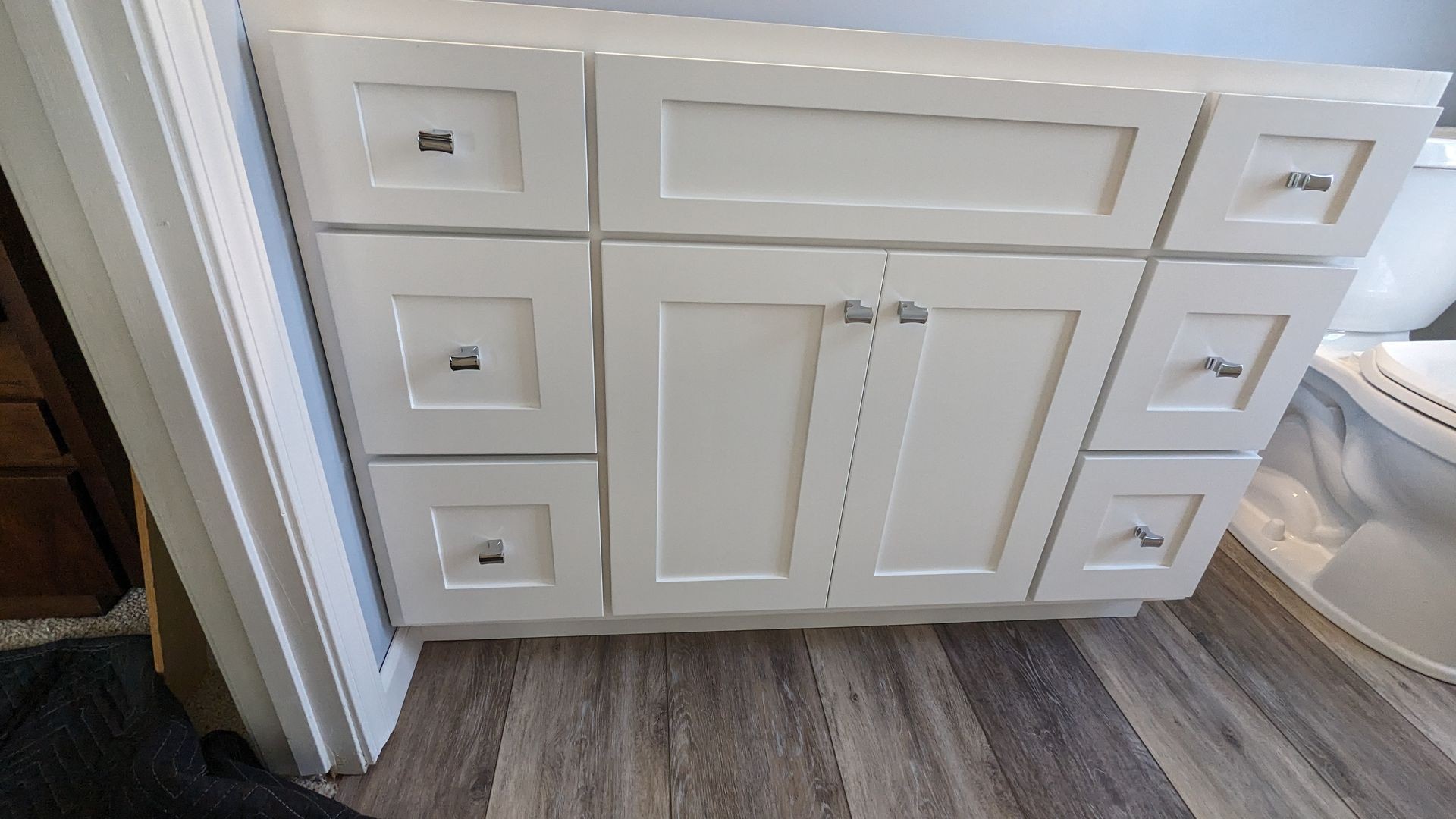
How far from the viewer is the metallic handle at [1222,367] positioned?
825 mm

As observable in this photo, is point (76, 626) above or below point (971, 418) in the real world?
below

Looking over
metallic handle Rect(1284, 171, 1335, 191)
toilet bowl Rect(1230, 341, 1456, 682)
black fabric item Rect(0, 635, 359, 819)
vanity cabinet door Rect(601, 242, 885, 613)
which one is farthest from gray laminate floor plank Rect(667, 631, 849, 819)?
toilet bowl Rect(1230, 341, 1456, 682)

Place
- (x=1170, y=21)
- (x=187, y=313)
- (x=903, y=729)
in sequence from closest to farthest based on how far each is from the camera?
1. (x=187, y=313)
2. (x=903, y=729)
3. (x=1170, y=21)

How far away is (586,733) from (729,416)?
0.47 meters

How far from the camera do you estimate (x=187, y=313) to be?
0.53 meters

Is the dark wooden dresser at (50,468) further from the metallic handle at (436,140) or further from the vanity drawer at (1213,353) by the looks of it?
the vanity drawer at (1213,353)

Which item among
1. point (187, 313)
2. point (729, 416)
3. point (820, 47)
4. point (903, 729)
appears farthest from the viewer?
point (903, 729)

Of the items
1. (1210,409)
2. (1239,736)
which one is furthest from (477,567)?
(1239,736)

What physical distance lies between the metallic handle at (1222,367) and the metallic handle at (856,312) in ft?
1.48

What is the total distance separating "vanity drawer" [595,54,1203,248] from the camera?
640mm

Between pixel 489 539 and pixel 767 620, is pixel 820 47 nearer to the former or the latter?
pixel 489 539

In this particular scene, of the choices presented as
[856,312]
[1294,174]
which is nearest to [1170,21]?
[1294,174]

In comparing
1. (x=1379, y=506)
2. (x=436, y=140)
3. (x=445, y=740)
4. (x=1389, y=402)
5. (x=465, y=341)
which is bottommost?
(x=445, y=740)

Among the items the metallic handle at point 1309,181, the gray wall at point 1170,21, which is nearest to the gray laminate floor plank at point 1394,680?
the metallic handle at point 1309,181
